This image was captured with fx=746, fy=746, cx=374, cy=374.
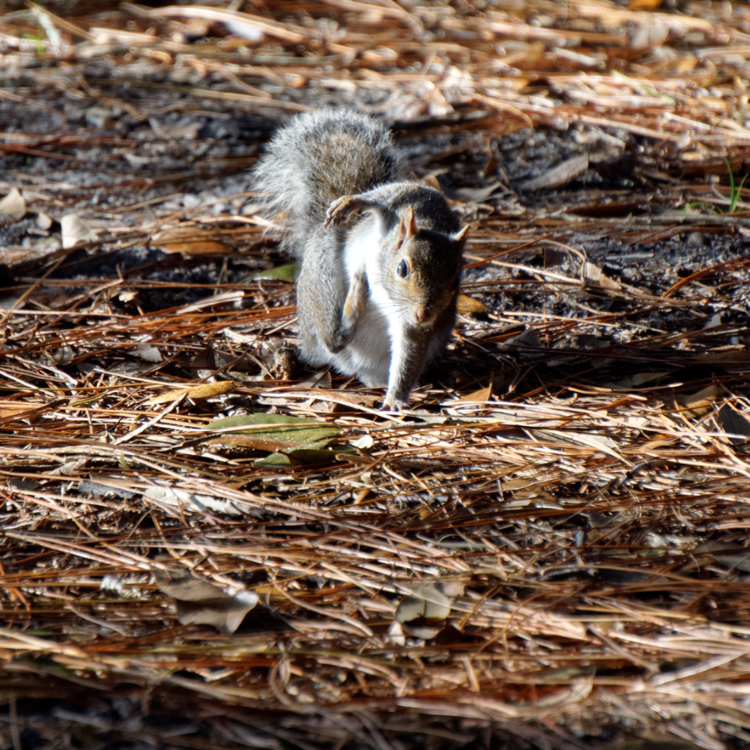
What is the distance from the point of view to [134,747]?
40.4 inches

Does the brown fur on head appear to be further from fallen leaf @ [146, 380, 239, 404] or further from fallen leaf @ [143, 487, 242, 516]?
fallen leaf @ [143, 487, 242, 516]

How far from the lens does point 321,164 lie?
2434mm

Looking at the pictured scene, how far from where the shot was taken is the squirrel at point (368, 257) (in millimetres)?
1912

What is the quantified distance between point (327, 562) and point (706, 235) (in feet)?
6.94

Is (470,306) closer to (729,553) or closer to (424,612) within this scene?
(729,553)

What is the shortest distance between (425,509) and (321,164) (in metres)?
1.32

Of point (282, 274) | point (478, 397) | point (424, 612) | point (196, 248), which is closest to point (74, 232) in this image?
point (196, 248)

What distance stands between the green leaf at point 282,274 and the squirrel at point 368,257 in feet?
0.73

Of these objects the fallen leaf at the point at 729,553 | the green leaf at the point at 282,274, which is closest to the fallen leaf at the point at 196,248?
the green leaf at the point at 282,274

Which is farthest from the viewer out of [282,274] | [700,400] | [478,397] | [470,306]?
[282,274]

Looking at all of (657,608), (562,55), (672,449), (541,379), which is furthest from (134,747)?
(562,55)

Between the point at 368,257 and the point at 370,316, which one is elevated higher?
the point at 368,257

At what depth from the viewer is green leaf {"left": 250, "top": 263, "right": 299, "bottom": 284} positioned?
9.06 feet

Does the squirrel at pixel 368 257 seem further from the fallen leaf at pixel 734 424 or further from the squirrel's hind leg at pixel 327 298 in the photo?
the fallen leaf at pixel 734 424
